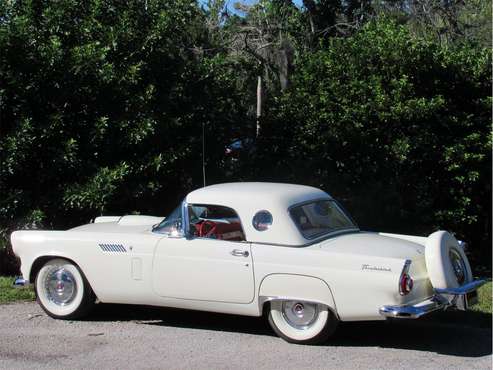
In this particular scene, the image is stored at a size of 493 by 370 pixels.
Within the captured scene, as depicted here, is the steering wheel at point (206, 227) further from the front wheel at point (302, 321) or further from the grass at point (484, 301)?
the grass at point (484, 301)

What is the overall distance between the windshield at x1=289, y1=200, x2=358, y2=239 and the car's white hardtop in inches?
3.0

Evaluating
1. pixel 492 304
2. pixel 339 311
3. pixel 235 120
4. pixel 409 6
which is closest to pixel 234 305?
pixel 339 311

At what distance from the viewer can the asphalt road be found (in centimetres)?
600

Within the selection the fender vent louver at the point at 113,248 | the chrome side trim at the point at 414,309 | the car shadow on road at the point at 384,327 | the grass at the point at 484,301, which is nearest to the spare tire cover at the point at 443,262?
the chrome side trim at the point at 414,309


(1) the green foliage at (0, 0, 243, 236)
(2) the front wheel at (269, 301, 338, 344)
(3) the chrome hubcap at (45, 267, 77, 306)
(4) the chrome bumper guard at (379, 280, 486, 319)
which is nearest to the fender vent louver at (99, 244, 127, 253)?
(3) the chrome hubcap at (45, 267, 77, 306)

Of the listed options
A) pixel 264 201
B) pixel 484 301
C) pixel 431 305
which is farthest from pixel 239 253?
pixel 484 301

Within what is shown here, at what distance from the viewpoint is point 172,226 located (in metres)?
7.09

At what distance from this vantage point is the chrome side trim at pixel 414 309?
19.4 feet

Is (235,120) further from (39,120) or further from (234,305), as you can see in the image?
(234,305)

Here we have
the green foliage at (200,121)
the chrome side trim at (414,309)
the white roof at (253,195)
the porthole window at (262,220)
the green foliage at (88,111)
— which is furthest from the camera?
the green foliage at (200,121)

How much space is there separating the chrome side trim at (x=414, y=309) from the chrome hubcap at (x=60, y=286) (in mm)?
3291

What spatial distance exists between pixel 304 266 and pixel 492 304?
10.1 ft

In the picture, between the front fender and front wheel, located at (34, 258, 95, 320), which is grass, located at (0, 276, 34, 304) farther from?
the front fender

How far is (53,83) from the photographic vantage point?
9836 mm
